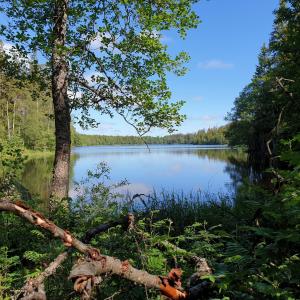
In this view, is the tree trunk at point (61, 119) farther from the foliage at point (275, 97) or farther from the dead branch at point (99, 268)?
the dead branch at point (99, 268)

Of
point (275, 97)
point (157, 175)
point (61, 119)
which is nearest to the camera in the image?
point (61, 119)

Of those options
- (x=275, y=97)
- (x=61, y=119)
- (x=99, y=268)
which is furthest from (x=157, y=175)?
(x=99, y=268)

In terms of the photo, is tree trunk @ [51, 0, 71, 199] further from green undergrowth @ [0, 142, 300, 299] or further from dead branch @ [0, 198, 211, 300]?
dead branch @ [0, 198, 211, 300]

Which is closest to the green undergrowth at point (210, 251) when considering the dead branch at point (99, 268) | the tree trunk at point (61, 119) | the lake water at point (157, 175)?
the dead branch at point (99, 268)

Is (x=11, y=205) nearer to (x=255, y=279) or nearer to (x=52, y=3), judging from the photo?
(x=255, y=279)

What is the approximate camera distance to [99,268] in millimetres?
2652

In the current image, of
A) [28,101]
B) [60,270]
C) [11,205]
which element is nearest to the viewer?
[11,205]

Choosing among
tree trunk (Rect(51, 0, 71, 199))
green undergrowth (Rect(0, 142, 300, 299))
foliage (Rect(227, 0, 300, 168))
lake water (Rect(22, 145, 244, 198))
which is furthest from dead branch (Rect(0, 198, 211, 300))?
lake water (Rect(22, 145, 244, 198))

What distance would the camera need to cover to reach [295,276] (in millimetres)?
2416

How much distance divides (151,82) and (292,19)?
13516 mm

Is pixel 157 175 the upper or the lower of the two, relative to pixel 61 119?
lower

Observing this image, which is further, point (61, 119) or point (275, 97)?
point (275, 97)

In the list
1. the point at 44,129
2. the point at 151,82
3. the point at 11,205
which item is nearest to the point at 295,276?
the point at 11,205

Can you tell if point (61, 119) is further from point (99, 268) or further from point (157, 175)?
point (157, 175)
